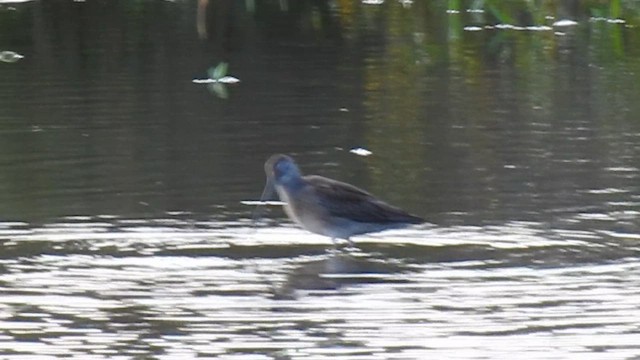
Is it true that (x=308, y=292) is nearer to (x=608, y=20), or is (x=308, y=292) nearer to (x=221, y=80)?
(x=221, y=80)

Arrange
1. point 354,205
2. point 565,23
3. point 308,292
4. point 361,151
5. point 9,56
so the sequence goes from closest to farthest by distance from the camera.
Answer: point 308,292, point 354,205, point 361,151, point 9,56, point 565,23

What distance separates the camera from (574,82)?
1736 centimetres

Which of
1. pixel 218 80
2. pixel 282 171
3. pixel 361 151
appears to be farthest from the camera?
pixel 218 80

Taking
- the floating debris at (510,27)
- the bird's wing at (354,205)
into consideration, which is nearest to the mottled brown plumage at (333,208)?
the bird's wing at (354,205)

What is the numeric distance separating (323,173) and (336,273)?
297 centimetres

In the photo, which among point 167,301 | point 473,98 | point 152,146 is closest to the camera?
point 167,301

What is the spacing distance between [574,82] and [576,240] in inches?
270

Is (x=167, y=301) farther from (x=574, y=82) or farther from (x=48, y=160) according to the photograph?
(x=574, y=82)

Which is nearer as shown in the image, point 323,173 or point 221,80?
point 323,173

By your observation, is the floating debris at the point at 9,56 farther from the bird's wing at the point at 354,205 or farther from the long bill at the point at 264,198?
the bird's wing at the point at 354,205

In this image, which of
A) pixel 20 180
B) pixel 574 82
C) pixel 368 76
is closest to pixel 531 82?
pixel 574 82

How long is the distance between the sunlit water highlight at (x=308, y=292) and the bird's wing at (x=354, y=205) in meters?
0.22

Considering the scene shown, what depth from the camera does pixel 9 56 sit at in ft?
63.4

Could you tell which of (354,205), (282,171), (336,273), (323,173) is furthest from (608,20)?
(336,273)
